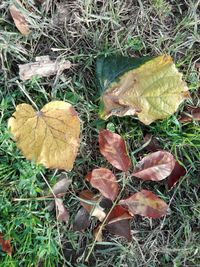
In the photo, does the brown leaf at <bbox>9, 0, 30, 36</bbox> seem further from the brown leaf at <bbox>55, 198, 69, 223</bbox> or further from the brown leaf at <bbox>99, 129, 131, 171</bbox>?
the brown leaf at <bbox>55, 198, 69, 223</bbox>

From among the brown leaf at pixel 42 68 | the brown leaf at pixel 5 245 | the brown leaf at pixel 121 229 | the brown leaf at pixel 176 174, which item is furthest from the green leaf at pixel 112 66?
the brown leaf at pixel 5 245

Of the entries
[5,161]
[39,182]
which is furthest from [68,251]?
[5,161]

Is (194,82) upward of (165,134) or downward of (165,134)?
upward

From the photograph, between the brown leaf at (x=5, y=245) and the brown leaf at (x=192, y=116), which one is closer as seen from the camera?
the brown leaf at (x=5, y=245)

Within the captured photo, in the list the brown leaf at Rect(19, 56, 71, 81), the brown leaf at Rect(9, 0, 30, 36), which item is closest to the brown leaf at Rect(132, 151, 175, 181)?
the brown leaf at Rect(19, 56, 71, 81)

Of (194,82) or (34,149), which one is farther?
(194,82)

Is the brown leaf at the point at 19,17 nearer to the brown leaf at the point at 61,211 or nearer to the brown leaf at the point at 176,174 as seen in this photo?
the brown leaf at the point at 61,211

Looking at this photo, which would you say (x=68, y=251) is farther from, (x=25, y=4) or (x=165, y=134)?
(x=25, y=4)
